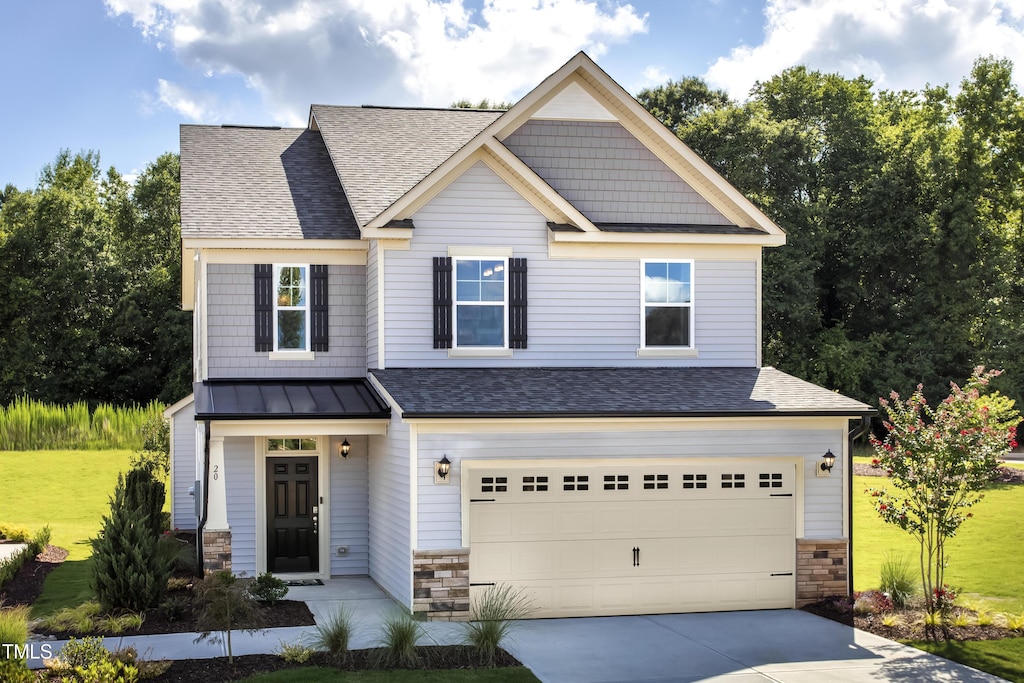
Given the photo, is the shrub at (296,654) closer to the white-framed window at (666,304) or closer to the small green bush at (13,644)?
the small green bush at (13,644)

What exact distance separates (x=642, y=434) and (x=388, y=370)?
446 centimetres

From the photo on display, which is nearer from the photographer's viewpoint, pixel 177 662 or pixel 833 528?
pixel 177 662

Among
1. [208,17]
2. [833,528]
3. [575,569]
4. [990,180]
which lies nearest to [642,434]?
[575,569]

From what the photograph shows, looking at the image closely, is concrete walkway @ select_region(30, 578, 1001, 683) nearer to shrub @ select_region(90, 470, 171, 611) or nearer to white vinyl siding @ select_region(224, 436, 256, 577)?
shrub @ select_region(90, 470, 171, 611)

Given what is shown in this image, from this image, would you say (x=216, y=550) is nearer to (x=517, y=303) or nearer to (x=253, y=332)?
(x=253, y=332)

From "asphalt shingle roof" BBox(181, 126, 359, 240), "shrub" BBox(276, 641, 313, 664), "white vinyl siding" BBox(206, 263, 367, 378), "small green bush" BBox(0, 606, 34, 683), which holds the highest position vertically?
"asphalt shingle roof" BBox(181, 126, 359, 240)

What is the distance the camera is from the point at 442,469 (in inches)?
598

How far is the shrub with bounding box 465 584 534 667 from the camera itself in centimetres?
1287

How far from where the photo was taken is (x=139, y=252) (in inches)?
1999

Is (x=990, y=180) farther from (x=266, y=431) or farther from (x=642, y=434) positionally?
(x=266, y=431)

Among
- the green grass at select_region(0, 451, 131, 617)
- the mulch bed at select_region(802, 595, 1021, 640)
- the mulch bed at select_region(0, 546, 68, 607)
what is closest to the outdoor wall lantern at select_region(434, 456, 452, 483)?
the mulch bed at select_region(802, 595, 1021, 640)

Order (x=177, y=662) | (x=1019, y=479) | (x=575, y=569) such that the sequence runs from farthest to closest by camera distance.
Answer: (x=1019, y=479) → (x=575, y=569) → (x=177, y=662)

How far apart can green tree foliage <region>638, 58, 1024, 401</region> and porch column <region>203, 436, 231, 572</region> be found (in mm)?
25878

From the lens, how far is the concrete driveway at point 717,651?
1227 centimetres
